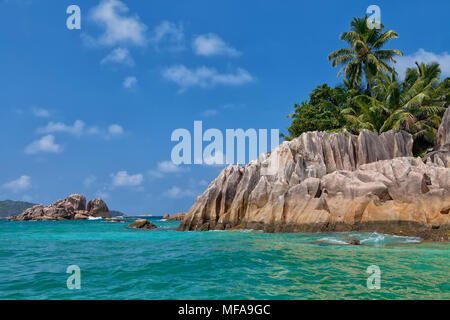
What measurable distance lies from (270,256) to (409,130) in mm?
26754

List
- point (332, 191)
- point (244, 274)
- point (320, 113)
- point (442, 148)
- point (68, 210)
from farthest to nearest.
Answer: point (68, 210), point (320, 113), point (442, 148), point (332, 191), point (244, 274)

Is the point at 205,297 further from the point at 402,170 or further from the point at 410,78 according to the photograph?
the point at 410,78

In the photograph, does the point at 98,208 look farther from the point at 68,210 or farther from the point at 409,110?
the point at 409,110

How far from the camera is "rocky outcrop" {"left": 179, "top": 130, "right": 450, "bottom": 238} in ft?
61.4

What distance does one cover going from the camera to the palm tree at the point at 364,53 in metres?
41.1

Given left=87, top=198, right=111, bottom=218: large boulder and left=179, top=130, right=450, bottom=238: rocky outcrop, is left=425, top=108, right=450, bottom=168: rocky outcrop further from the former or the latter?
left=87, top=198, right=111, bottom=218: large boulder

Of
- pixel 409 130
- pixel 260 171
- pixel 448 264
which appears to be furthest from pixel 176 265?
pixel 409 130

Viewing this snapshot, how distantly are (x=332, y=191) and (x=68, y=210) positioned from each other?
350ft

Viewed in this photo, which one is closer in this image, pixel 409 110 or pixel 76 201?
pixel 409 110

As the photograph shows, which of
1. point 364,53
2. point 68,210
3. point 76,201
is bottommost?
point 68,210

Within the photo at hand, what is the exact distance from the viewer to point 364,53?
41312 mm
